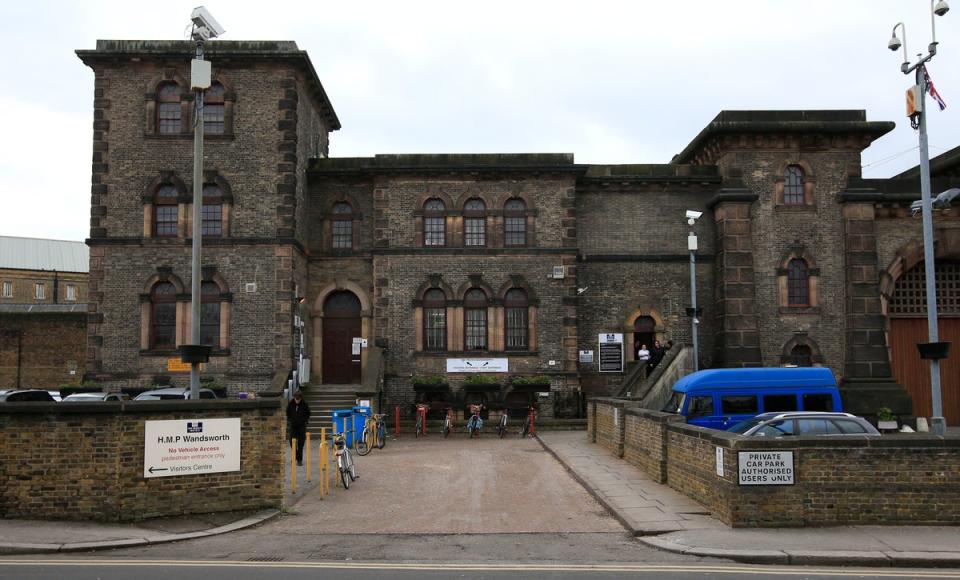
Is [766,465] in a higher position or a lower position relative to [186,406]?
lower

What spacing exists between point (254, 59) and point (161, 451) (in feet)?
59.6

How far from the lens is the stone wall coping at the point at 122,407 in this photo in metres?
12.4

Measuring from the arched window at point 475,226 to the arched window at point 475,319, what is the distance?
1.77 m

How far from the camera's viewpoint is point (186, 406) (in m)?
13.1

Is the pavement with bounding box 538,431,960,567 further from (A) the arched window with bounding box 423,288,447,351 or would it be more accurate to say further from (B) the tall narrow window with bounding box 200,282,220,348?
(B) the tall narrow window with bounding box 200,282,220,348

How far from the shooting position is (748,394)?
19656 millimetres

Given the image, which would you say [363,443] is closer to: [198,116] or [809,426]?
[198,116]

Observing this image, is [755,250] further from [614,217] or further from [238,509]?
[238,509]

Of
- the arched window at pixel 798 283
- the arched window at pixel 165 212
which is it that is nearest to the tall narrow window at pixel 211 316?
the arched window at pixel 165 212

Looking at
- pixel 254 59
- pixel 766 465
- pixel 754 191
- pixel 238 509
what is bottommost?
→ pixel 238 509

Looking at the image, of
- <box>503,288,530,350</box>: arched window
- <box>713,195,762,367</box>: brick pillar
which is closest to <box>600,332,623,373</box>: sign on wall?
<box>503,288,530,350</box>: arched window

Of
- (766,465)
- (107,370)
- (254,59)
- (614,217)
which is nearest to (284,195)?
(254,59)

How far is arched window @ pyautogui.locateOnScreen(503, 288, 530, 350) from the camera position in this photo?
29.4 meters

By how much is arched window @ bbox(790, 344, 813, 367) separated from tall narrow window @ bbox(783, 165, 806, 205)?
5.14 metres
